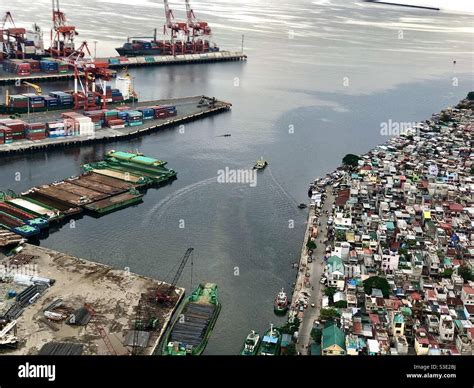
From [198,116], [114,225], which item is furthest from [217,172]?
[198,116]

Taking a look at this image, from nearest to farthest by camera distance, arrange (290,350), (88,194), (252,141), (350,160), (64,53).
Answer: (290,350)
(88,194)
(350,160)
(252,141)
(64,53)

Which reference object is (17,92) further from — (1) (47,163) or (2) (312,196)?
(2) (312,196)

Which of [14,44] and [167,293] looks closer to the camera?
[167,293]

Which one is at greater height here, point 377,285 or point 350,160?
point 350,160

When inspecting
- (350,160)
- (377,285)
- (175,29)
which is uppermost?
(175,29)

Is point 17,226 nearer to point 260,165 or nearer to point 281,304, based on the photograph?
point 281,304

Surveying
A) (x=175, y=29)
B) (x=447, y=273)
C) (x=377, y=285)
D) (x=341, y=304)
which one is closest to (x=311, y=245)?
(x=377, y=285)

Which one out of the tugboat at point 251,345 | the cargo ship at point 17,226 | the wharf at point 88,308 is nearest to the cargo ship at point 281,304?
the tugboat at point 251,345
